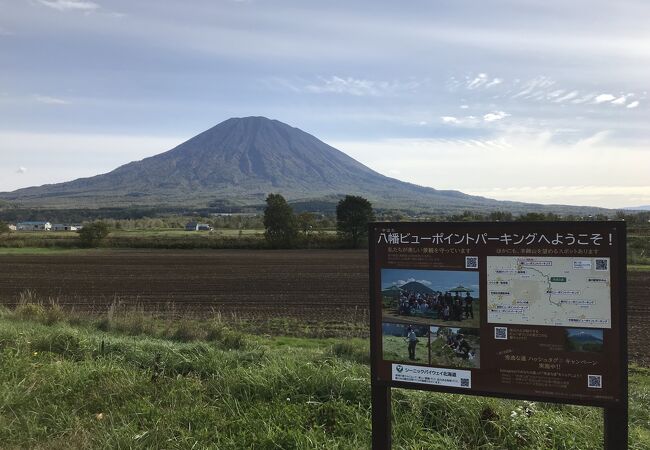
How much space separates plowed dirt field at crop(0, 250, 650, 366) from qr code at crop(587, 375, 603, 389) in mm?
10330

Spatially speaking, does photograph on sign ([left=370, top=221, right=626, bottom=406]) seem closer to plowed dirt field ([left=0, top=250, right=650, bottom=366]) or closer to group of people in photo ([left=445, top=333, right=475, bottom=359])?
group of people in photo ([left=445, top=333, right=475, bottom=359])

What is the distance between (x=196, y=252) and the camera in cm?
5562

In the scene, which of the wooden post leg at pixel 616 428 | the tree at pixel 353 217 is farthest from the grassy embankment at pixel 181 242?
the wooden post leg at pixel 616 428

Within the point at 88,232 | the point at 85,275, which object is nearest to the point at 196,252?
the point at 88,232

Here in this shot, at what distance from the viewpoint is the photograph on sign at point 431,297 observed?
11.7ft

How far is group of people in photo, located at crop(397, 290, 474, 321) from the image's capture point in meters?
3.59

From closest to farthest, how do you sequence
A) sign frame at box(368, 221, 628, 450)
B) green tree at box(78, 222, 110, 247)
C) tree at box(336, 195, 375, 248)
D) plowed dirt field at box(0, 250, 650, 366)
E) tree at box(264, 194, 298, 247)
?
sign frame at box(368, 221, 628, 450)
plowed dirt field at box(0, 250, 650, 366)
tree at box(336, 195, 375, 248)
tree at box(264, 194, 298, 247)
green tree at box(78, 222, 110, 247)

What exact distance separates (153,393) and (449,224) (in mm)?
3614

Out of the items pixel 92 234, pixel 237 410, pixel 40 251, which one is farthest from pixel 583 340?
pixel 92 234

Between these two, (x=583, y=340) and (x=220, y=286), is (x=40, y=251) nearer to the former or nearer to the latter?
(x=220, y=286)

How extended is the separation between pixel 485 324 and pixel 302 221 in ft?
186

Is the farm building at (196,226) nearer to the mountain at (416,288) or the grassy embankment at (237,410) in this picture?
the grassy embankment at (237,410)

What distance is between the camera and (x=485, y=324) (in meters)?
3.52

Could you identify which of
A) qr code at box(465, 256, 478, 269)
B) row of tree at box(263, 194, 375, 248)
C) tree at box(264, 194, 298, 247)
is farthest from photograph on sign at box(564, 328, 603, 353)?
tree at box(264, 194, 298, 247)
